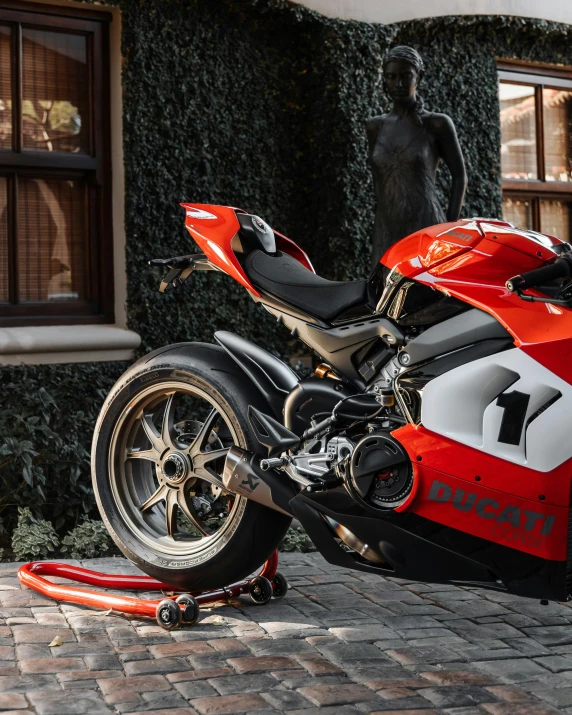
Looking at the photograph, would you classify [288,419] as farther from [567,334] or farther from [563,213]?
[563,213]

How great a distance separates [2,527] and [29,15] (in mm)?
2946

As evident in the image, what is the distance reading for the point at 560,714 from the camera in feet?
9.32

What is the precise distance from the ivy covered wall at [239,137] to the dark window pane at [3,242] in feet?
1.82

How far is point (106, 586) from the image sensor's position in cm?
412

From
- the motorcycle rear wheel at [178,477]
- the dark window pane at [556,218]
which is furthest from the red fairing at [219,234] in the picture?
the dark window pane at [556,218]

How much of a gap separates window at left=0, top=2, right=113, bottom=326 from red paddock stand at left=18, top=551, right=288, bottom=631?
2220 millimetres

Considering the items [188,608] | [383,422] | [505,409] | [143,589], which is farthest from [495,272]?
[143,589]

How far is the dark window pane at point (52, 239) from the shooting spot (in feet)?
20.3

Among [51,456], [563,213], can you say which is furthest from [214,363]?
[563,213]

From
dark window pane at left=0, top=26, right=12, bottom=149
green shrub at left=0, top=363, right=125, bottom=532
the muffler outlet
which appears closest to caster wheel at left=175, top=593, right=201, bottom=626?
the muffler outlet

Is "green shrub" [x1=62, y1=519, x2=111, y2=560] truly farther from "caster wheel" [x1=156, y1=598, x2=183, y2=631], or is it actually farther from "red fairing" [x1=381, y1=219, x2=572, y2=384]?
"red fairing" [x1=381, y1=219, x2=572, y2=384]

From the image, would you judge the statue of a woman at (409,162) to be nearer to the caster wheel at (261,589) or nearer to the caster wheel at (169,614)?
the caster wheel at (261,589)

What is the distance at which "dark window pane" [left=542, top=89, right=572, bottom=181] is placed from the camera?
820 cm

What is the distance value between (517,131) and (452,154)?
8.30 ft
